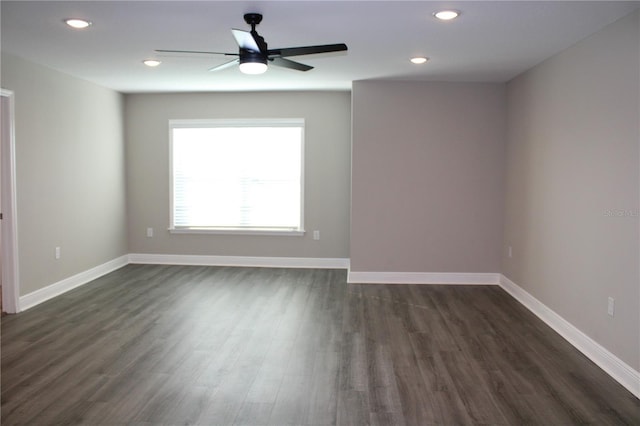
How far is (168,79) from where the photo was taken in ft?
18.7

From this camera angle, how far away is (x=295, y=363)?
11.4 ft

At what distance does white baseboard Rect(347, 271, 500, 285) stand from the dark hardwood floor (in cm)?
45

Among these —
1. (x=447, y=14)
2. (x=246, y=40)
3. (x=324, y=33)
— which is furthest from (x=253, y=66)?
(x=447, y=14)

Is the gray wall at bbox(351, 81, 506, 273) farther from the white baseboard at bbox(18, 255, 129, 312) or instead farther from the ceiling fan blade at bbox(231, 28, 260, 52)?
the white baseboard at bbox(18, 255, 129, 312)

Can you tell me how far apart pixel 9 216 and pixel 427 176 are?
4.21 meters

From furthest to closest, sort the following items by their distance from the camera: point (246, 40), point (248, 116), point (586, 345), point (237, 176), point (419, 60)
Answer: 1. point (237, 176)
2. point (248, 116)
3. point (419, 60)
4. point (586, 345)
5. point (246, 40)

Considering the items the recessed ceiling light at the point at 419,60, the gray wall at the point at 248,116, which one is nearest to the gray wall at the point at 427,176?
the gray wall at the point at 248,116

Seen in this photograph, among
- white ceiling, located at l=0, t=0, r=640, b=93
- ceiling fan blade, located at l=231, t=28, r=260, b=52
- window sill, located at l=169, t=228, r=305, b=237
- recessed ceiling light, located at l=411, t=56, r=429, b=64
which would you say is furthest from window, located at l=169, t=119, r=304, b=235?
ceiling fan blade, located at l=231, t=28, r=260, b=52

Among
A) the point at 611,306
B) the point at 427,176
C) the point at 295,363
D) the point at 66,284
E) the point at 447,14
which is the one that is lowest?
the point at 295,363

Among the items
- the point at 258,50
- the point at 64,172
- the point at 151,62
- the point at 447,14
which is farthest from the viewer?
the point at 64,172

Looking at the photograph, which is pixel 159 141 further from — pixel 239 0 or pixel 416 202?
pixel 239 0

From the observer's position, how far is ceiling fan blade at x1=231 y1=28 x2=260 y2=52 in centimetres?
289

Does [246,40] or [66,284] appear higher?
[246,40]

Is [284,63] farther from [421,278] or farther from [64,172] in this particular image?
[421,278]
